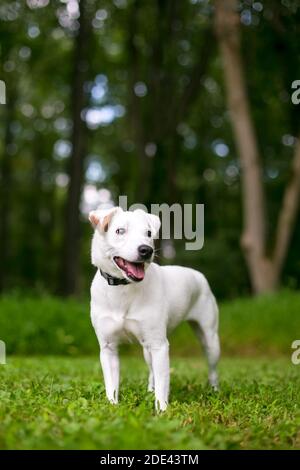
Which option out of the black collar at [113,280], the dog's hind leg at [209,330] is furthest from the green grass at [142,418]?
the black collar at [113,280]

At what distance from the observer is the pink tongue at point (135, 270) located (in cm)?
543

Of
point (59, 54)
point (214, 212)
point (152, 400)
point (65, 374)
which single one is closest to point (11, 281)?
point (214, 212)

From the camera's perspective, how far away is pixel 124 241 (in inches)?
214

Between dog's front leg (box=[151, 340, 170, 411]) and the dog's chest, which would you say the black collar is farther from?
dog's front leg (box=[151, 340, 170, 411])

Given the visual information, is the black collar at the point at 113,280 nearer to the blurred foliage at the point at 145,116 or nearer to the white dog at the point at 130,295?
the white dog at the point at 130,295

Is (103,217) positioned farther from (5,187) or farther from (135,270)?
(5,187)

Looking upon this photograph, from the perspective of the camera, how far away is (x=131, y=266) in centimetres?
545

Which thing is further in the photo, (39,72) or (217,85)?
(217,85)

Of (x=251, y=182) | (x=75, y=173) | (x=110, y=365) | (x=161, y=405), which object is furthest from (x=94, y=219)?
(x=75, y=173)

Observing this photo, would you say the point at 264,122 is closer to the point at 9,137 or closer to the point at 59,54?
the point at 59,54

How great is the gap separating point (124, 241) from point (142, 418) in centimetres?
137

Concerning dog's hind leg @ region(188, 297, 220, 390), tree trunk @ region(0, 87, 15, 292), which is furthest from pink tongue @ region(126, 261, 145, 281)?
tree trunk @ region(0, 87, 15, 292)

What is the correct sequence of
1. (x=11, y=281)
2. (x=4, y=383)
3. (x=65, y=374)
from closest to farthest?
(x=4, y=383)
(x=65, y=374)
(x=11, y=281)

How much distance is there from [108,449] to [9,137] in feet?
85.8
